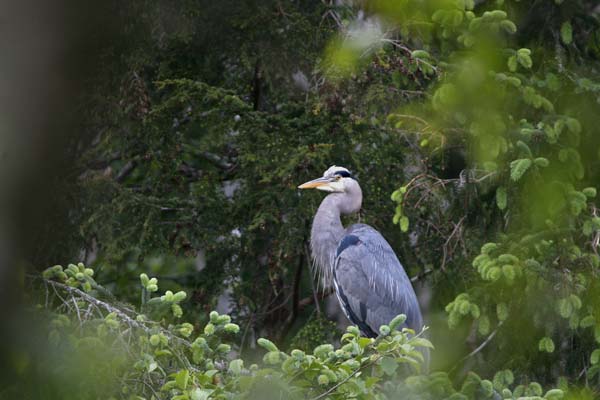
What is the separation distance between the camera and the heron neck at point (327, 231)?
7012 mm

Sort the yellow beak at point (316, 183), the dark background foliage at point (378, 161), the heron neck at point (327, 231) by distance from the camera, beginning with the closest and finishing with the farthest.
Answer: the dark background foliage at point (378, 161)
the yellow beak at point (316, 183)
the heron neck at point (327, 231)

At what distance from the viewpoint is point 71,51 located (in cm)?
121

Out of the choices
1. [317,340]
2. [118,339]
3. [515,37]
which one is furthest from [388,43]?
[118,339]

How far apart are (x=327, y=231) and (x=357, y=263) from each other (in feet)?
1.41

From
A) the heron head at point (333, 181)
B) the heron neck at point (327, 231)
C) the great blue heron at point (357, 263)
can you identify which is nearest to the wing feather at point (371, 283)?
the great blue heron at point (357, 263)

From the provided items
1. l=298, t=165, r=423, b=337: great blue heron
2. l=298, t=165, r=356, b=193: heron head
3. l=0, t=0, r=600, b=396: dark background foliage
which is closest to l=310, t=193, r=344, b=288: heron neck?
l=298, t=165, r=423, b=337: great blue heron

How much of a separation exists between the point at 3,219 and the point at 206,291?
650 centimetres

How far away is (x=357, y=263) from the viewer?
672 cm

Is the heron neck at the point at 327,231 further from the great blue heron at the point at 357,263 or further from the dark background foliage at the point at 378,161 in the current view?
the dark background foliage at the point at 378,161

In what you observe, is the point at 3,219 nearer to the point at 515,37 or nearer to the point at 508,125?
the point at 508,125

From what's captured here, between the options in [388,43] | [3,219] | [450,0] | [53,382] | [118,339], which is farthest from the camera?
[388,43]

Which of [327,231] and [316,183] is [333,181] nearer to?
[316,183]

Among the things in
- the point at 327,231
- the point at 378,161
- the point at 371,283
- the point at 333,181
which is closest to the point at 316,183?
the point at 333,181

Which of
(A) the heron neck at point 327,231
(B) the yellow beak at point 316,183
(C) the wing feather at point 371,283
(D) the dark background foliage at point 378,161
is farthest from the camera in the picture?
(A) the heron neck at point 327,231
